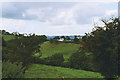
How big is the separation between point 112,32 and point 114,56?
2245mm

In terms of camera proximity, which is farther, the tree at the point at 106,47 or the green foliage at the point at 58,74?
the green foliage at the point at 58,74

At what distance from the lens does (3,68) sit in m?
16.5

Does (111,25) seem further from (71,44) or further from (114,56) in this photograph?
(71,44)

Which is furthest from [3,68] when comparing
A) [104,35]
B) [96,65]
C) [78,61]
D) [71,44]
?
[71,44]

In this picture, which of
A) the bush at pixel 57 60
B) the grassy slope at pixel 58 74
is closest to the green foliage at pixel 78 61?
the bush at pixel 57 60

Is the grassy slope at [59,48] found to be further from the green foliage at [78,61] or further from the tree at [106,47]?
the tree at [106,47]

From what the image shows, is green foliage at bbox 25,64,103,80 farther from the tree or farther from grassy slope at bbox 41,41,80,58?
grassy slope at bbox 41,41,80,58

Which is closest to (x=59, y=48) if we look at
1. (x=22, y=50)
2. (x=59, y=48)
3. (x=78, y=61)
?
(x=59, y=48)

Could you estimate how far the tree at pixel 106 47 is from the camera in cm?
1344

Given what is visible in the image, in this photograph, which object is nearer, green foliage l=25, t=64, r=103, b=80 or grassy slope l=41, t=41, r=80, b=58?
green foliage l=25, t=64, r=103, b=80

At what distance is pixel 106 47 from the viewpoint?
13.6 metres

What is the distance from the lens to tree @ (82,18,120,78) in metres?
13.4

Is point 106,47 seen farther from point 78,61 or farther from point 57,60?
point 57,60

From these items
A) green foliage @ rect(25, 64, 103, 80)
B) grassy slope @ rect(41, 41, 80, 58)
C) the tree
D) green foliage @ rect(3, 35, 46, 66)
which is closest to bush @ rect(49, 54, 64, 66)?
green foliage @ rect(25, 64, 103, 80)
